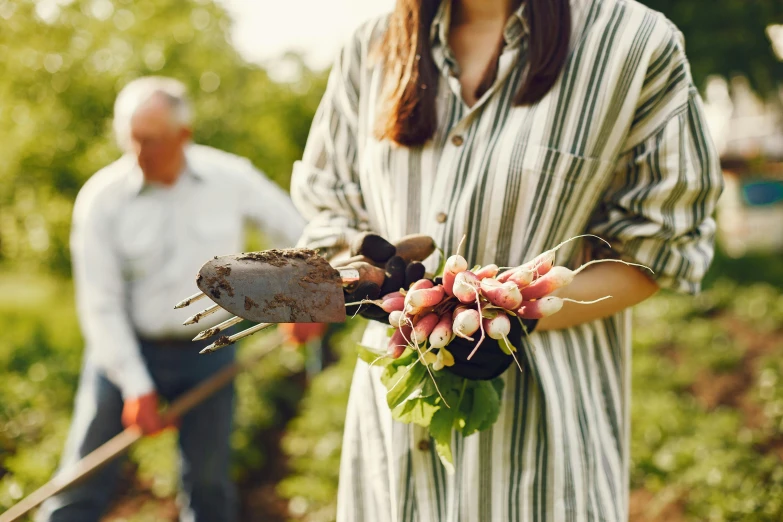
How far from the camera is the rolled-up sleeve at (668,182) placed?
4.53 ft

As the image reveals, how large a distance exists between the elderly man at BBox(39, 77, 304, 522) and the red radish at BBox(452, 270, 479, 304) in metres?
2.16

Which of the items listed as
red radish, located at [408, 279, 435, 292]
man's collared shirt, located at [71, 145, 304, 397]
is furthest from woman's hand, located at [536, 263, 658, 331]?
man's collared shirt, located at [71, 145, 304, 397]

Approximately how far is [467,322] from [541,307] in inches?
5.2

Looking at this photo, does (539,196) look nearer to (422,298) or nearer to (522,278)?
(522,278)

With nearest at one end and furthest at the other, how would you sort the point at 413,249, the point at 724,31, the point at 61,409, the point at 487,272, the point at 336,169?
the point at 487,272 → the point at 413,249 → the point at 336,169 → the point at 724,31 → the point at 61,409

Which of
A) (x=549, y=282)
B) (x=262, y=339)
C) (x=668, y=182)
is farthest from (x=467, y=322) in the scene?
(x=262, y=339)

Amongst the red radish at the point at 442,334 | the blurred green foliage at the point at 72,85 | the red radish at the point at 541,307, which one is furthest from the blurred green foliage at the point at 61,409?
the red radish at the point at 541,307

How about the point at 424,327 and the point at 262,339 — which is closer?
the point at 424,327

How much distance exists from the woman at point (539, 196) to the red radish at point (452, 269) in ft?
0.79

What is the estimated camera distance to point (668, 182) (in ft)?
4.51

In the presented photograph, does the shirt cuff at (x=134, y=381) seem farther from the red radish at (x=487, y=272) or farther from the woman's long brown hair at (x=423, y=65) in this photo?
the red radish at (x=487, y=272)

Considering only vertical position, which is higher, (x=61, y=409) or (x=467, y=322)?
(x=467, y=322)

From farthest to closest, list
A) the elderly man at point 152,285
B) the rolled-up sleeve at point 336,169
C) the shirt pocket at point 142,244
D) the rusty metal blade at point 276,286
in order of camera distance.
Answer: the shirt pocket at point 142,244 < the elderly man at point 152,285 < the rolled-up sleeve at point 336,169 < the rusty metal blade at point 276,286

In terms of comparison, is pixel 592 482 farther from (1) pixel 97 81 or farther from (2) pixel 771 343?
(1) pixel 97 81
